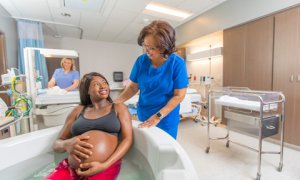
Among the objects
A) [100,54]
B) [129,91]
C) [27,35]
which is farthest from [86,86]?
[100,54]

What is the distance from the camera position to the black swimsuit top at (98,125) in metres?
0.89

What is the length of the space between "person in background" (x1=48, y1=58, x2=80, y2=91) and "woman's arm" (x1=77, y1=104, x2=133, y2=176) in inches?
71.8

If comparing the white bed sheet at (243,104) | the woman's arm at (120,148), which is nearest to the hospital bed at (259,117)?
the white bed sheet at (243,104)

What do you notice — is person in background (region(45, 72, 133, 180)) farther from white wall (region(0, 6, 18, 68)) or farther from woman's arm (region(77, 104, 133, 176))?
white wall (region(0, 6, 18, 68))

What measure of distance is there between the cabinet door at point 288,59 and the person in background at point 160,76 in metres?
1.86

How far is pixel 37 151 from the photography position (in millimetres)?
1040

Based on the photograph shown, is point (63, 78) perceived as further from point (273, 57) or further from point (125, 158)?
point (273, 57)

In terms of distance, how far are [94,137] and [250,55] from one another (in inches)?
101

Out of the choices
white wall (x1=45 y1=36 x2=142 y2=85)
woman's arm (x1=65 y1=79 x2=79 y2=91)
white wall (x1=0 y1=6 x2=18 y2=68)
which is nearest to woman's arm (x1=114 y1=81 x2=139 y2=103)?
woman's arm (x1=65 y1=79 x2=79 y2=91)

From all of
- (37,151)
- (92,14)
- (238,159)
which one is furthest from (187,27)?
(37,151)

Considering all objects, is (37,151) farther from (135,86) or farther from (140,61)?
(140,61)

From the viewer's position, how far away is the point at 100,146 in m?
0.79

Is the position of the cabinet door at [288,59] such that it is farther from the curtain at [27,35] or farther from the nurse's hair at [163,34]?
the curtain at [27,35]

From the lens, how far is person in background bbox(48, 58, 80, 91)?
99.7 inches
